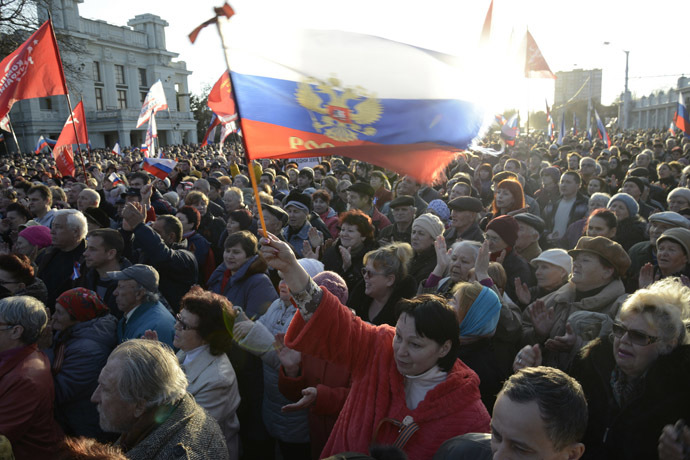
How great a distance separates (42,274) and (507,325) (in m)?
4.24

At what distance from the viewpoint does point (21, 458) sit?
2807 millimetres

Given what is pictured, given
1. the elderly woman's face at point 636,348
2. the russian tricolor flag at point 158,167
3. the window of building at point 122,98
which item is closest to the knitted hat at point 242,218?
the elderly woman's face at point 636,348

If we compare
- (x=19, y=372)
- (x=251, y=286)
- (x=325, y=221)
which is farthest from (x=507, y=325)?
Answer: (x=325, y=221)

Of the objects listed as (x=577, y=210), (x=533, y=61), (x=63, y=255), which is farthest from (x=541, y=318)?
(x=533, y=61)

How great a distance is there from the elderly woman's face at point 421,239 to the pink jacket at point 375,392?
7.37 feet

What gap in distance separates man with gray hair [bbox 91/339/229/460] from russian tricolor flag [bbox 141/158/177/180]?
8695 mm

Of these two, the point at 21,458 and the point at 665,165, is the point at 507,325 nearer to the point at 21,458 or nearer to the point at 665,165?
the point at 21,458

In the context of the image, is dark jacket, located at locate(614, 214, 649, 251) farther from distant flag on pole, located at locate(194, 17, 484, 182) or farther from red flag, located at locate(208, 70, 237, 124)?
red flag, located at locate(208, 70, 237, 124)

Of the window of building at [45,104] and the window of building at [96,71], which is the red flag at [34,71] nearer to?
the window of building at [45,104]

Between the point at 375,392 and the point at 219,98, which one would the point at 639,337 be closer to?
the point at 375,392

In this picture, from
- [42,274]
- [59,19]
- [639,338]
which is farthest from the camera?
[59,19]

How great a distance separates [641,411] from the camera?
2170 millimetres

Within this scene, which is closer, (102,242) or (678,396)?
(678,396)

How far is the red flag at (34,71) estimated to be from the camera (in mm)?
6805
